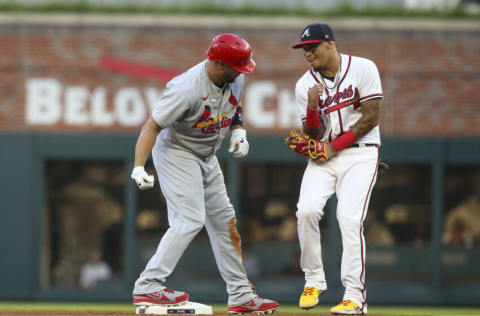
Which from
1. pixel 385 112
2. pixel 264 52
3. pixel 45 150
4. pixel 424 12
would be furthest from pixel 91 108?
pixel 424 12

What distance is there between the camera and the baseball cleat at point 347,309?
6.45 meters

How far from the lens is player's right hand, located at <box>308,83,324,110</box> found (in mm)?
6645

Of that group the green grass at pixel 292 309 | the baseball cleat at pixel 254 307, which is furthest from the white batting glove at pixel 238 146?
the green grass at pixel 292 309

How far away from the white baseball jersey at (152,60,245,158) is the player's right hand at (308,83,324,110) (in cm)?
62

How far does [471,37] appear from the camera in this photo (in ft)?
52.0

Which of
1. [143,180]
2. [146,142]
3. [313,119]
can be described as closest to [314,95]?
[313,119]

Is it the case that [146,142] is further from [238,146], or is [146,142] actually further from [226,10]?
[226,10]

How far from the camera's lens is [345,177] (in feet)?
22.4

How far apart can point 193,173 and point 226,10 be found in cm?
951

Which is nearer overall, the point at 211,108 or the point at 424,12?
the point at 211,108

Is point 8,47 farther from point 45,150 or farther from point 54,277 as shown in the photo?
point 54,277

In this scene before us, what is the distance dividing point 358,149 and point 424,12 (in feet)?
32.1

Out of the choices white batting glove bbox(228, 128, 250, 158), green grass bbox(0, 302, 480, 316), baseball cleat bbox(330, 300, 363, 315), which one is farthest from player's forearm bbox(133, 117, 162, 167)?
green grass bbox(0, 302, 480, 316)

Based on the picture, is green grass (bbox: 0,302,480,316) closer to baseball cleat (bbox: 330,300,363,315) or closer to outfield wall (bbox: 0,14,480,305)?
outfield wall (bbox: 0,14,480,305)
